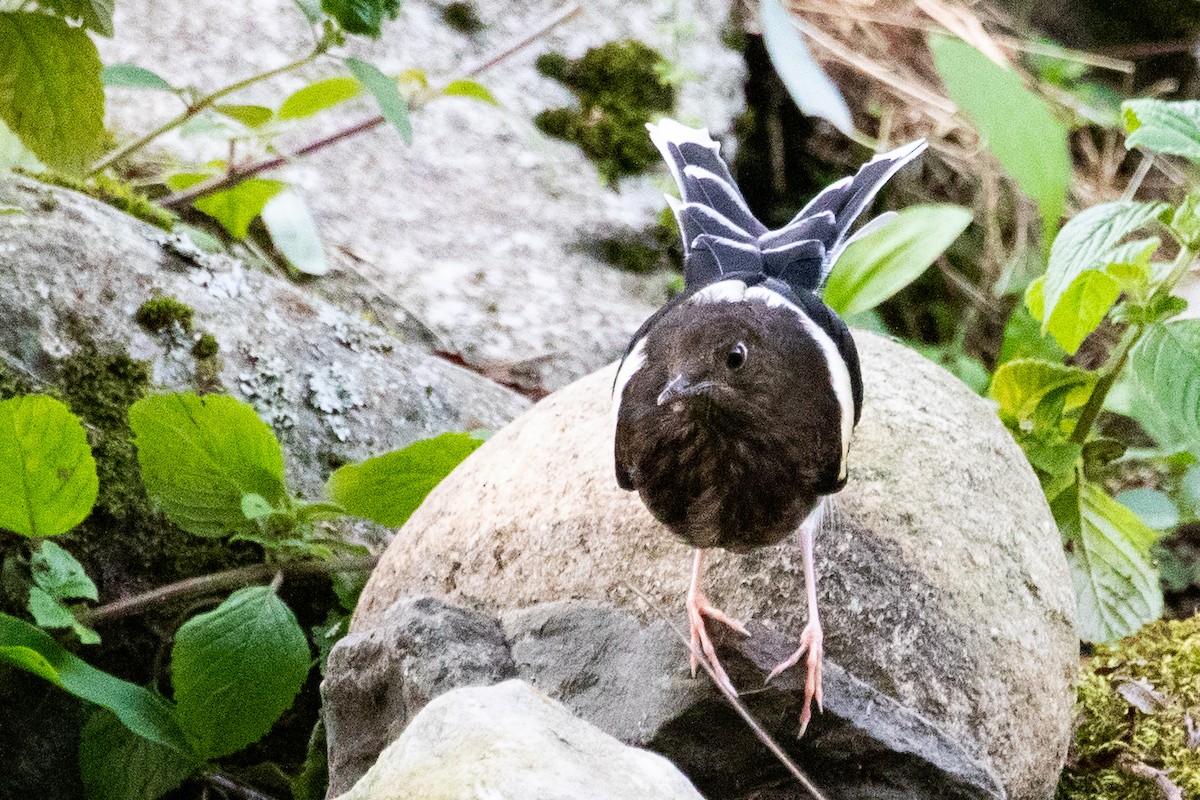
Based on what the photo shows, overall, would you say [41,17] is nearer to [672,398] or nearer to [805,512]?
[672,398]

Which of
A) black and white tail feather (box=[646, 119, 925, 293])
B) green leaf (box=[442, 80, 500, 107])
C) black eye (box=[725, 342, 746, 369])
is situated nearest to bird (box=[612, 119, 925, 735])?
black eye (box=[725, 342, 746, 369])

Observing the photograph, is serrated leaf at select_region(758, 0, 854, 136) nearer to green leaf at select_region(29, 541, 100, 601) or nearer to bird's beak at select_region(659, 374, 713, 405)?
bird's beak at select_region(659, 374, 713, 405)

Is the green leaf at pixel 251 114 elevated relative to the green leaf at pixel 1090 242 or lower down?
lower down

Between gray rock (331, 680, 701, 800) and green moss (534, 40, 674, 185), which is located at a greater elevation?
gray rock (331, 680, 701, 800)

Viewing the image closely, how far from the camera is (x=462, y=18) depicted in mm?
4480

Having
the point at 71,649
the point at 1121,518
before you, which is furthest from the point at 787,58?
the point at 1121,518

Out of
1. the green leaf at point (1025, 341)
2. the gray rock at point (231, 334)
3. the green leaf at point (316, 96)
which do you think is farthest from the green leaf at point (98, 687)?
the green leaf at point (1025, 341)

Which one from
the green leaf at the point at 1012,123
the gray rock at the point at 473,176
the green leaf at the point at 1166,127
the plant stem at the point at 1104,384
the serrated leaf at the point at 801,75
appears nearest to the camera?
the serrated leaf at the point at 801,75

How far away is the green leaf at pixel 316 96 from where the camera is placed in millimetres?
2703

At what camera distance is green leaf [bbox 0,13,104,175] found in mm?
1648

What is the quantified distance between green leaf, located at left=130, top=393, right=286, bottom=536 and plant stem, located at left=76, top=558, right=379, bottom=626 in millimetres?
146

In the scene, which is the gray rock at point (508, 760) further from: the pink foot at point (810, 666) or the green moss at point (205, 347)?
the green moss at point (205, 347)

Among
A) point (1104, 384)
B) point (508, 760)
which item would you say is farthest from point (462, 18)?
point (508, 760)

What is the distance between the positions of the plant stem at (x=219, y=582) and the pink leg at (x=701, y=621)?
2.79 feet
